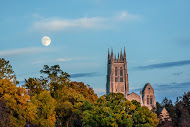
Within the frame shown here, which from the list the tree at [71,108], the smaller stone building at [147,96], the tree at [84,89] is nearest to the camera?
the tree at [71,108]

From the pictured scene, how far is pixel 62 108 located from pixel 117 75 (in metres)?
114

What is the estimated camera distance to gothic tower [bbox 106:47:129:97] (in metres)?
161

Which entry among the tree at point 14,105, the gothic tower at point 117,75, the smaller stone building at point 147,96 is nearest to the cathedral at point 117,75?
the gothic tower at point 117,75

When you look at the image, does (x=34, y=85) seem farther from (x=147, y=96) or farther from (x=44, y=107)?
(x=147, y=96)

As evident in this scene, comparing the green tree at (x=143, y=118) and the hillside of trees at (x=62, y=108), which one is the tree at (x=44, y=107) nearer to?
the hillside of trees at (x=62, y=108)

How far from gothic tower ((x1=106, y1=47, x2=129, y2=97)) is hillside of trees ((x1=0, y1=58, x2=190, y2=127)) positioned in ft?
340

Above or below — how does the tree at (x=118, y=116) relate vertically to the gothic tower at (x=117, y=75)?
below

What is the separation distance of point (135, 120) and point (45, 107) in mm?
13578

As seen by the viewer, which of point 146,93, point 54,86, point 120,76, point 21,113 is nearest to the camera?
point 21,113

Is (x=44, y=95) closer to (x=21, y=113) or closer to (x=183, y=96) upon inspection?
(x=21, y=113)

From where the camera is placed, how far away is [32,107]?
43875 millimetres

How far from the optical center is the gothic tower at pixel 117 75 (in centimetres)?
16088

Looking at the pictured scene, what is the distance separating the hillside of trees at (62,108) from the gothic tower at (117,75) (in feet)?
340

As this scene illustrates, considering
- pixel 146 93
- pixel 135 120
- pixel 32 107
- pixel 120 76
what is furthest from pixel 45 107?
pixel 120 76
